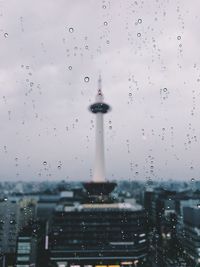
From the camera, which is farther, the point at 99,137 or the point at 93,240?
the point at 99,137

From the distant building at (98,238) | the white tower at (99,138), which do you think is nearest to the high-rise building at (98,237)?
the distant building at (98,238)

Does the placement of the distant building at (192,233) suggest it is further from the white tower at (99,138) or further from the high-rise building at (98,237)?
the white tower at (99,138)

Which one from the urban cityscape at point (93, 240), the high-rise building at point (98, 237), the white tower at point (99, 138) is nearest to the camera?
the urban cityscape at point (93, 240)

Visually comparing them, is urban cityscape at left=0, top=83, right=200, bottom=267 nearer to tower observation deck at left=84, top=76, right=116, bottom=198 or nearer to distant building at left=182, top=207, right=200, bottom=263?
distant building at left=182, top=207, right=200, bottom=263

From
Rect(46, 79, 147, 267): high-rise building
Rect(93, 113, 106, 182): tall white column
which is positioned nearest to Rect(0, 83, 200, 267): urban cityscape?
Rect(46, 79, 147, 267): high-rise building

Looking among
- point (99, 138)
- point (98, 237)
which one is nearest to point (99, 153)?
point (99, 138)

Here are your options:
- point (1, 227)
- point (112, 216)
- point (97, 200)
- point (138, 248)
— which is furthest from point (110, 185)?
point (1, 227)

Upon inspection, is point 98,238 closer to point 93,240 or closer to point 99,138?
point 93,240

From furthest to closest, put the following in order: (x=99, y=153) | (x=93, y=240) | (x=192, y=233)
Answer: (x=99, y=153), (x=192, y=233), (x=93, y=240)
